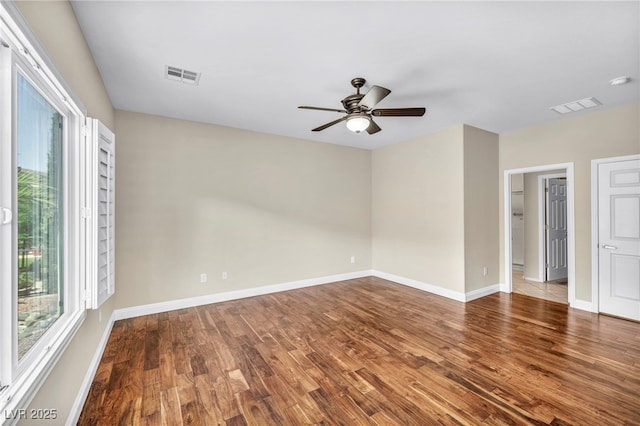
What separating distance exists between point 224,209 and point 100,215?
2144 mm

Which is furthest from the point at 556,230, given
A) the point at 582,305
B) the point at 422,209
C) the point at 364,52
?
the point at 364,52

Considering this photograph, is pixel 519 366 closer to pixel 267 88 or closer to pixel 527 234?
pixel 267 88

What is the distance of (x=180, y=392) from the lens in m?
2.18

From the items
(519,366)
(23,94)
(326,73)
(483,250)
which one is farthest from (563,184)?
(23,94)

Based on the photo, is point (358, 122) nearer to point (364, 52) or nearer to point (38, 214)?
point (364, 52)

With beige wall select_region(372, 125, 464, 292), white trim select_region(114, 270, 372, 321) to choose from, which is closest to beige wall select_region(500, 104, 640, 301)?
beige wall select_region(372, 125, 464, 292)

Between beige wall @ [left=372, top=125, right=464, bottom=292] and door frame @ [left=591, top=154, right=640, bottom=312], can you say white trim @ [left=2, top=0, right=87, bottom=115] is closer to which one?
beige wall @ [left=372, top=125, right=464, bottom=292]

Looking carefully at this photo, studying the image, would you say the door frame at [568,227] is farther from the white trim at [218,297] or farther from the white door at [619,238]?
the white trim at [218,297]

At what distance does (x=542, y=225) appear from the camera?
217 inches

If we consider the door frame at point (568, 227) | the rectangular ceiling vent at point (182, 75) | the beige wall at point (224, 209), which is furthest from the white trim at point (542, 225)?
the rectangular ceiling vent at point (182, 75)

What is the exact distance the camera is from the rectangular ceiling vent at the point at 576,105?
3361 millimetres

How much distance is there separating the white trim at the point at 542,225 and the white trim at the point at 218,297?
371 centimetres

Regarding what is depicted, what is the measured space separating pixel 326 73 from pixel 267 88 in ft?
2.37

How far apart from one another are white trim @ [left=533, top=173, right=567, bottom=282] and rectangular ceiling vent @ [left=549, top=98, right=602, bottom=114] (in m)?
2.25
